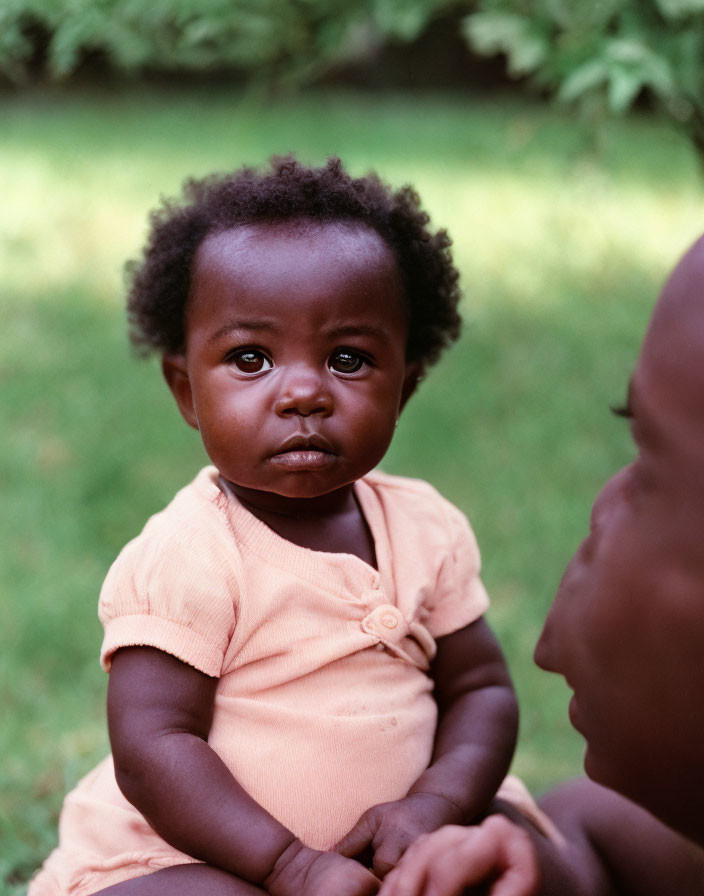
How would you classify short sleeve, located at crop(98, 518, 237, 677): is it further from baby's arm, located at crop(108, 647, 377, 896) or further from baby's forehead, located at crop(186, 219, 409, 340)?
baby's forehead, located at crop(186, 219, 409, 340)

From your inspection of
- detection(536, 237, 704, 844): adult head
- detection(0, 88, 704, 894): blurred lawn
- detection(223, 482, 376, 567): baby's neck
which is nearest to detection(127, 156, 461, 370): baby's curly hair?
detection(223, 482, 376, 567): baby's neck

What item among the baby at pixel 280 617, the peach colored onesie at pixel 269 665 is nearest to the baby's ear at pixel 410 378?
the baby at pixel 280 617

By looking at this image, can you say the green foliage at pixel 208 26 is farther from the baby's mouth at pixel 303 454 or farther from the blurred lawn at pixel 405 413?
the baby's mouth at pixel 303 454

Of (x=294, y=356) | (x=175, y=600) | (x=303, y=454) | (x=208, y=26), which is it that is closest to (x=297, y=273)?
(x=294, y=356)

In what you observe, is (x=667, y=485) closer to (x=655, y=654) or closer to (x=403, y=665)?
(x=655, y=654)

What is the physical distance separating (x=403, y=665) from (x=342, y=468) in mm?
368

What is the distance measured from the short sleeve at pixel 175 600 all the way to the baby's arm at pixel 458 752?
349 millimetres

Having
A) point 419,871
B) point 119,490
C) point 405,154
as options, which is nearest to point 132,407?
point 119,490

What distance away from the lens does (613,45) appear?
120 inches

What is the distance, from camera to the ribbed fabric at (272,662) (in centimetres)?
188

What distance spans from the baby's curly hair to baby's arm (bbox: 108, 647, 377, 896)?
637 mm

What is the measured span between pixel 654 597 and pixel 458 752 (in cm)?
73

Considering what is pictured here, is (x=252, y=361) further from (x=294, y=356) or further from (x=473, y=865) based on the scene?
(x=473, y=865)

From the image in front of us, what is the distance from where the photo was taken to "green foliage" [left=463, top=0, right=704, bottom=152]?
9.74ft
